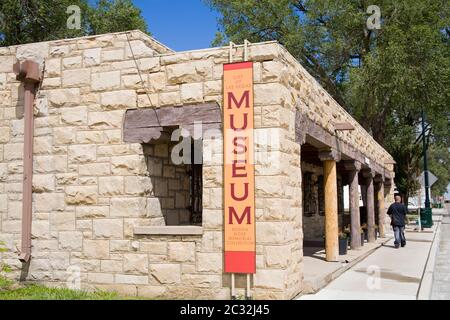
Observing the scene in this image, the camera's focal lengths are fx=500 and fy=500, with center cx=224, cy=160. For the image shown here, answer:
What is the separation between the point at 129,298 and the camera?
7457 millimetres

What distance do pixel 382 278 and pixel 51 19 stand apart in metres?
17.4

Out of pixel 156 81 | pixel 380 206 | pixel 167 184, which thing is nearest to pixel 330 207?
pixel 167 184

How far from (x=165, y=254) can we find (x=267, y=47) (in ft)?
11.2

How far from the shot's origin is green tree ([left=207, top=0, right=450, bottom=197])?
2389 centimetres

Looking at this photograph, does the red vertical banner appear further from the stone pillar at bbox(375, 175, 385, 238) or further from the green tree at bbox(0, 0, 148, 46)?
the green tree at bbox(0, 0, 148, 46)

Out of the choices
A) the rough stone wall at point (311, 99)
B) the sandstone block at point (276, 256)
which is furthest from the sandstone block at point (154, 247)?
the rough stone wall at point (311, 99)

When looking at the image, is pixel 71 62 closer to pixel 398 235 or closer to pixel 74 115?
pixel 74 115

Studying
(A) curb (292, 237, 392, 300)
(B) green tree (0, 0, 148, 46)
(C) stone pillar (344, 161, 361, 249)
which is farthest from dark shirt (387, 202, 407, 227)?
(B) green tree (0, 0, 148, 46)

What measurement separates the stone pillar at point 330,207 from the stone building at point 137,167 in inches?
81.8

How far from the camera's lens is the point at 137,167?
25.9ft

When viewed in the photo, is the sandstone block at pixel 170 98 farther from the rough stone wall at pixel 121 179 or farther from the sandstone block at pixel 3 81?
the sandstone block at pixel 3 81

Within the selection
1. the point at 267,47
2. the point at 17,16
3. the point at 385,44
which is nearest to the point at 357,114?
the point at 385,44

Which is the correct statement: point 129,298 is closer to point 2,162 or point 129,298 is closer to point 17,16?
point 2,162

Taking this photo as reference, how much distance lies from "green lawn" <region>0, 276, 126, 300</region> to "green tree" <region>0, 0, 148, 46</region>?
14.4m
